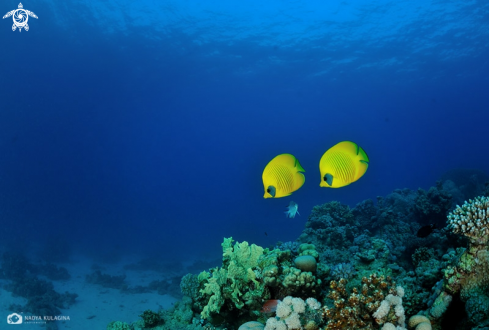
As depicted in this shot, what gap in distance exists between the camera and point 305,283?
11.9ft

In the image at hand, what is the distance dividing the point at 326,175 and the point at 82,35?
51.8m

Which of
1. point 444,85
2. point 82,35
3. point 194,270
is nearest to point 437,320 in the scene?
point 194,270

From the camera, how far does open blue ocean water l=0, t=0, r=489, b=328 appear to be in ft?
117

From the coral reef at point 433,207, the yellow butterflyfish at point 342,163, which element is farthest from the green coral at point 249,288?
the coral reef at point 433,207

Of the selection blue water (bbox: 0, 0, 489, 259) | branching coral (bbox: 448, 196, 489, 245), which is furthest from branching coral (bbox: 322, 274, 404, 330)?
blue water (bbox: 0, 0, 489, 259)

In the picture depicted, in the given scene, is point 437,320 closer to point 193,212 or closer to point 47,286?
point 47,286

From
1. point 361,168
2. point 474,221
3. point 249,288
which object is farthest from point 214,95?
point 361,168

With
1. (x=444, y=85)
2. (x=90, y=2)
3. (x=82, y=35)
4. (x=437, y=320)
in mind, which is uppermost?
(x=82, y=35)

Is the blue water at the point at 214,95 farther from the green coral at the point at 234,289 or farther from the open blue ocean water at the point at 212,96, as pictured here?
the green coral at the point at 234,289

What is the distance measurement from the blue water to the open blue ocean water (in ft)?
1.05

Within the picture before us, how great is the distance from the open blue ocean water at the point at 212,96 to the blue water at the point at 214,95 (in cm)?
32

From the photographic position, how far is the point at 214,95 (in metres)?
69.3

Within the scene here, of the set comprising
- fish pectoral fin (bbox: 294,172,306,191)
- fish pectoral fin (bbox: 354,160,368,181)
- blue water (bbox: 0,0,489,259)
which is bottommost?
fish pectoral fin (bbox: 354,160,368,181)

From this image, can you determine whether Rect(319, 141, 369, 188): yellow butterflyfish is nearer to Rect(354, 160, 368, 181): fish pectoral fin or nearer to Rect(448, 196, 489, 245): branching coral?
Rect(354, 160, 368, 181): fish pectoral fin
